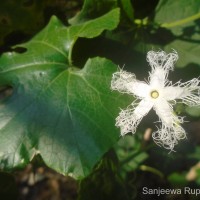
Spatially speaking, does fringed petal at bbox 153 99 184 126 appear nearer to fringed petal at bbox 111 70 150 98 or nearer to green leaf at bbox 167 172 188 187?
fringed petal at bbox 111 70 150 98

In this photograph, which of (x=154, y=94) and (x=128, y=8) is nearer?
(x=154, y=94)

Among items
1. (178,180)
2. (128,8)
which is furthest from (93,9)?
(178,180)

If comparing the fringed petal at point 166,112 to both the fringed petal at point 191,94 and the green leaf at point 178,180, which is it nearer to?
the fringed petal at point 191,94

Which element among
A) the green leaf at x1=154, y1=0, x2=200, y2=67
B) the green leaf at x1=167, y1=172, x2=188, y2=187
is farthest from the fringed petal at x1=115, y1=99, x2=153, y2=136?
the green leaf at x1=167, y1=172, x2=188, y2=187

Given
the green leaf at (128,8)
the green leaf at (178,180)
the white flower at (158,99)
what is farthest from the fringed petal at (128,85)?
the green leaf at (178,180)

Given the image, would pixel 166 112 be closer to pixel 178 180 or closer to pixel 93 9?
pixel 93 9

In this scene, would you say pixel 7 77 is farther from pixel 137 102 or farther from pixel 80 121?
pixel 137 102
